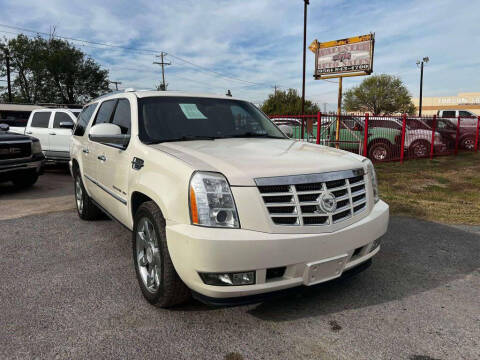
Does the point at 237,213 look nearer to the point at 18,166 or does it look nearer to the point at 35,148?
the point at 18,166

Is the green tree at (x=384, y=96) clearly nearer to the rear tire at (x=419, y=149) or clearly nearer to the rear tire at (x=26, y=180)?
the rear tire at (x=419, y=149)

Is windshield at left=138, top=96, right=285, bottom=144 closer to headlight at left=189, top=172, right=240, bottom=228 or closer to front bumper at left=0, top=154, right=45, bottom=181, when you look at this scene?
headlight at left=189, top=172, right=240, bottom=228

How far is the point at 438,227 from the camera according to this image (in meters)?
5.02

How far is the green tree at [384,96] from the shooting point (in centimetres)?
5772

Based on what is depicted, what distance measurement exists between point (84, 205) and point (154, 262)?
2891 mm

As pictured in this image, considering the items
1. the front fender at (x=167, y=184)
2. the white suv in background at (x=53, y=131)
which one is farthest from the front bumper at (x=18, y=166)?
the front fender at (x=167, y=184)

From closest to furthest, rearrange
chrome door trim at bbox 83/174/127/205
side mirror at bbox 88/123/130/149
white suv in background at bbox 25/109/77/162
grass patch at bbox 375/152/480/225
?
1. side mirror at bbox 88/123/130/149
2. chrome door trim at bbox 83/174/127/205
3. grass patch at bbox 375/152/480/225
4. white suv in background at bbox 25/109/77/162

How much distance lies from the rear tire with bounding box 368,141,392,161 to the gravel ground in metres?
8.20

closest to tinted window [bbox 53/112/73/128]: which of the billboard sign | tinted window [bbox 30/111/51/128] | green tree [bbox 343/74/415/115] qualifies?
tinted window [bbox 30/111/51/128]

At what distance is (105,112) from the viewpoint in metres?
4.39

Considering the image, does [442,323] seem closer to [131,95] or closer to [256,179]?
[256,179]

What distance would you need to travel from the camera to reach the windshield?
3336mm

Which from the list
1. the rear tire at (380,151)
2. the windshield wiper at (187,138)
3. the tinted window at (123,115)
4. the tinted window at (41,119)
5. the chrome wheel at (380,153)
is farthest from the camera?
the chrome wheel at (380,153)

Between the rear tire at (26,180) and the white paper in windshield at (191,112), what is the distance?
571cm
